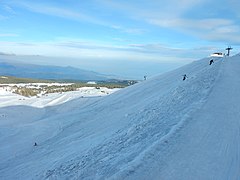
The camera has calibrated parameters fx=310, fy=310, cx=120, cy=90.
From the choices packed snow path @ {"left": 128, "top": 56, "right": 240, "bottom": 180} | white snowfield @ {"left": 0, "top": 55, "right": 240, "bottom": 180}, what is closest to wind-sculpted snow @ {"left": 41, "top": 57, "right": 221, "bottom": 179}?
white snowfield @ {"left": 0, "top": 55, "right": 240, "bottom": 180}

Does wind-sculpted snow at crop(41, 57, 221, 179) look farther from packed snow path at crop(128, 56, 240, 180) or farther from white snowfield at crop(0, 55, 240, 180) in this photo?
packed snow path at crop(128, 56, 240, 180)

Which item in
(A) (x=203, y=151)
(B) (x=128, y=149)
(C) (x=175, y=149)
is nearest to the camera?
(A) (x=203, y=151)

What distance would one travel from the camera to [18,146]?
96.9 feet

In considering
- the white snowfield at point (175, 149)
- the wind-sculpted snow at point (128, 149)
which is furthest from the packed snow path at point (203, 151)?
the wind-sculpted snow at point (128, 149)

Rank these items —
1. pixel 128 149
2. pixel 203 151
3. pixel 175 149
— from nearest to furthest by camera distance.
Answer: pixel 203 151
pixel 175 149
pixel 128 149

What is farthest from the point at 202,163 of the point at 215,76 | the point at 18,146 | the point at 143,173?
the point at 18,146

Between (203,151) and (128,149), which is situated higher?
(203,151)

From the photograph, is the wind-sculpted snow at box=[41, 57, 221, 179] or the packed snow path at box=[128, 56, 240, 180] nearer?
the packed snow path at box=[128, 56, 240, 180]

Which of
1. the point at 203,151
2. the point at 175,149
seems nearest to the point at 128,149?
the point at 175,149

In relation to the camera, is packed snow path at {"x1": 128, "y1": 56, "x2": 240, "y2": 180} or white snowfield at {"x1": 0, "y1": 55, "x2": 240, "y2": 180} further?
white snowfield at {"x1": 0, "y1": 55, "x2": 240, "y2": 180}

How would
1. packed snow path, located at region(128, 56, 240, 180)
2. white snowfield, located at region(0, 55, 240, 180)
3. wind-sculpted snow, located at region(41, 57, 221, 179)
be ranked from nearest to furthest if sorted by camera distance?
packed snow path, located at region(128, 56, 240, 180)
white snowfield, located at region(0, 55, 240, 180)
wind-sculpted snow, located at region(41, 57, 221, 179)

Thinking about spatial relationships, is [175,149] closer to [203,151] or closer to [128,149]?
[203,151]

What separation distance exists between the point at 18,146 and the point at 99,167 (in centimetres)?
1961

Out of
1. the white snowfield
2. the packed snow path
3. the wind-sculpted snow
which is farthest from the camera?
the wind-sculpted snow
